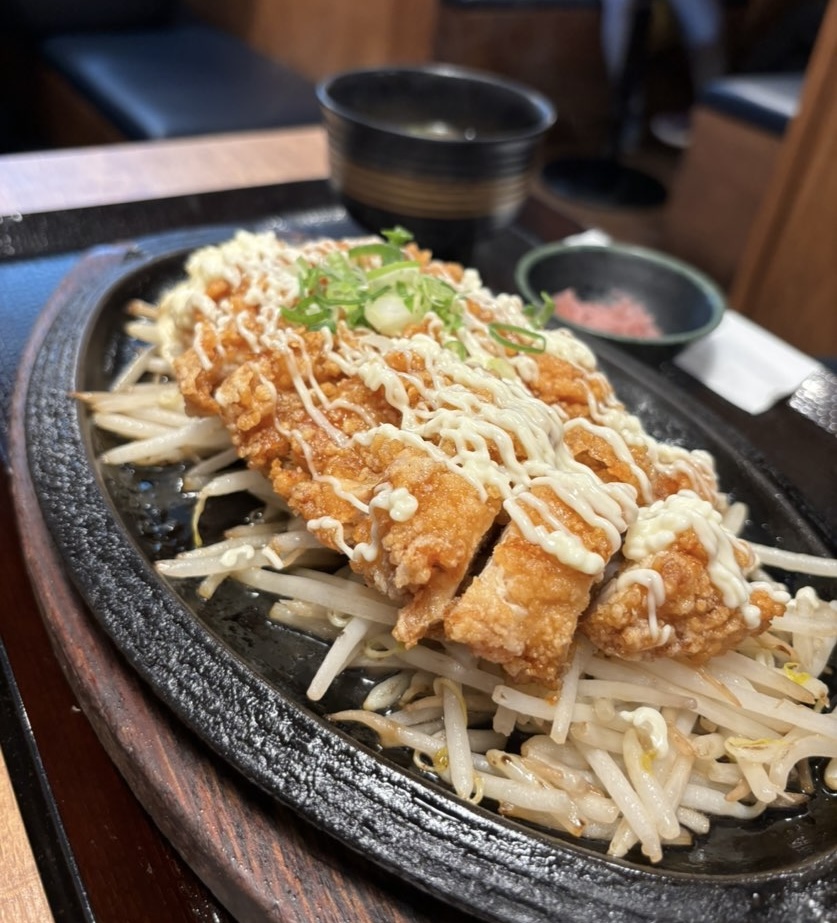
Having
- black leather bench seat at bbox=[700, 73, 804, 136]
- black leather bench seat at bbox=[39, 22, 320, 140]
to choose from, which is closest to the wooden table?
black leather bench seat at bbox=[39, 22, 320, 140]

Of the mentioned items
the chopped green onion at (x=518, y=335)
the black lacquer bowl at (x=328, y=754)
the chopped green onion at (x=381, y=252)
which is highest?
the chopped green onion at (x=381, y=252)

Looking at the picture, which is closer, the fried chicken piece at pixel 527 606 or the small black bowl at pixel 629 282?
the fried chicken piece at pixel 527 606

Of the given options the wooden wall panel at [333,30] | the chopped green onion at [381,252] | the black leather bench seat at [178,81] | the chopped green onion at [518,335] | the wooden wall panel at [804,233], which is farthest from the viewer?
the wooden wall panel at [333,30]

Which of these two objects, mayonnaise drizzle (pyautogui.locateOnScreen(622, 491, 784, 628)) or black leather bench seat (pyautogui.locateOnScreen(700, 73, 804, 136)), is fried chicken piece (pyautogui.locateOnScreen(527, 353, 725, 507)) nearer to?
mayonnaise drizzle (pyautogui.locateOnScreen(622, 491, 784, 628))

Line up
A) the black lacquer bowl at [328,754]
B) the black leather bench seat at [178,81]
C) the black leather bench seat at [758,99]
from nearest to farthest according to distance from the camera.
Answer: the black lacquer bowl at [328,754] < the black leather bench seat at [178,81] < the black leather bench seat at [758,99]

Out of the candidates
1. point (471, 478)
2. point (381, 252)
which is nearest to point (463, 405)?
point (471, 478)

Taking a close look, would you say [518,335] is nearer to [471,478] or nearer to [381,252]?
[381,252]

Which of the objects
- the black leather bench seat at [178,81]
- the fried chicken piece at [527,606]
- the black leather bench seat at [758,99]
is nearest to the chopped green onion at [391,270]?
the fried chicken piece at [527,606]

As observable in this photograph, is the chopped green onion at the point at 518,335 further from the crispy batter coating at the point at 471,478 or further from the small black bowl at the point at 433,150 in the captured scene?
the small black bowl at the point at 433,150
